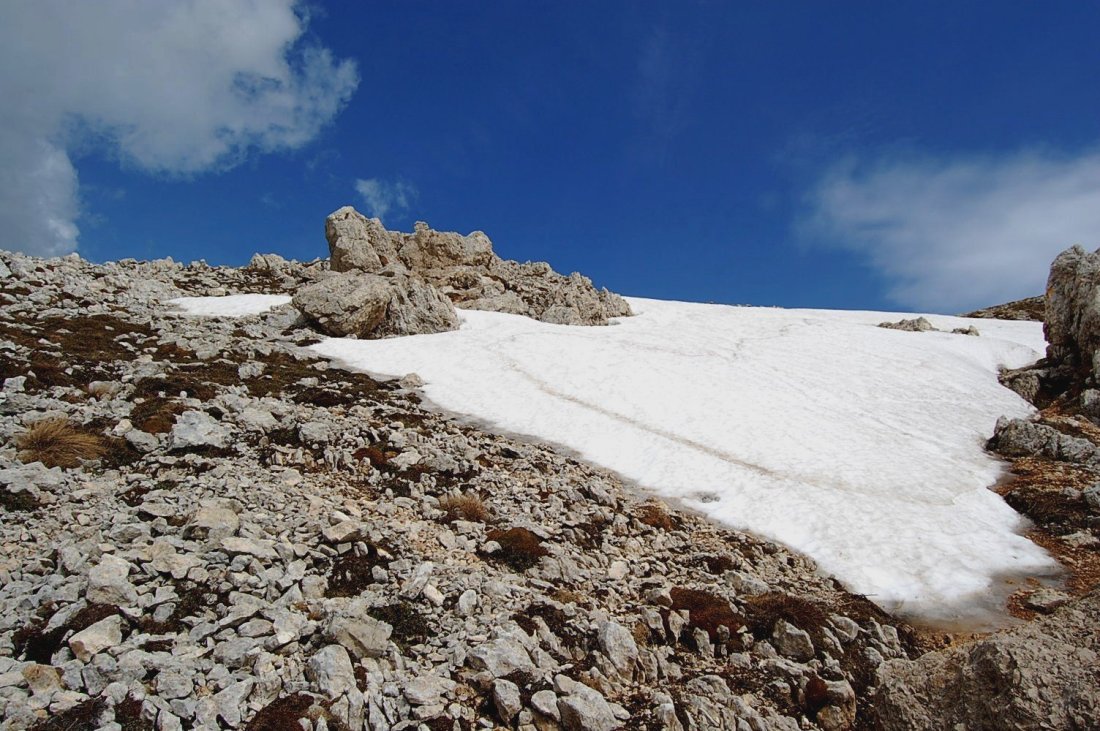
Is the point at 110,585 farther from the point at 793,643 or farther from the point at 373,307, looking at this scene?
the point at 373,307

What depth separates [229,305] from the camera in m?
42.9

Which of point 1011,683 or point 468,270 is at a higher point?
point 468,270

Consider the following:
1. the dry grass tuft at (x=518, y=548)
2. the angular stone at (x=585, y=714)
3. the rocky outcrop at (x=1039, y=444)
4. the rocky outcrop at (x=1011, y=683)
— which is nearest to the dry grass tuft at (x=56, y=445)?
the dry grass tuft at (x=518, y=548)

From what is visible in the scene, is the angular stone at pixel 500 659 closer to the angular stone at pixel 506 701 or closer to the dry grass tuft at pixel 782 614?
the angular stone at pixel 506 701

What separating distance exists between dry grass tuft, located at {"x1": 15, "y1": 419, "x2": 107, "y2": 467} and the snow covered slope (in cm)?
1368

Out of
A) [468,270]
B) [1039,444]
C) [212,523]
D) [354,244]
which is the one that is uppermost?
[354,244]

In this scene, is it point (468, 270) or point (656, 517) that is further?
point (468, 270)

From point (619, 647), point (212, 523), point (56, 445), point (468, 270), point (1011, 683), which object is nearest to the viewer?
point (1011, 683)

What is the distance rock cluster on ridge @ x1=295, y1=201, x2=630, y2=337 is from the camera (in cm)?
3862

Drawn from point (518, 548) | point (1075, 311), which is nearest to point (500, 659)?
point (518, 548)

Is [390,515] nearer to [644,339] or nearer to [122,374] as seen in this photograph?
[122,374]

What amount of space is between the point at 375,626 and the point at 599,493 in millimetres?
9515

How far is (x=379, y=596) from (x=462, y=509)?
4715 millimetres

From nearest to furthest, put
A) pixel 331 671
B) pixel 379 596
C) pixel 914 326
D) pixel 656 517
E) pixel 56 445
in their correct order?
pixel 331 671, pixel 379 596, pixel 56 445, pixel 656 517, pixel 914 326
